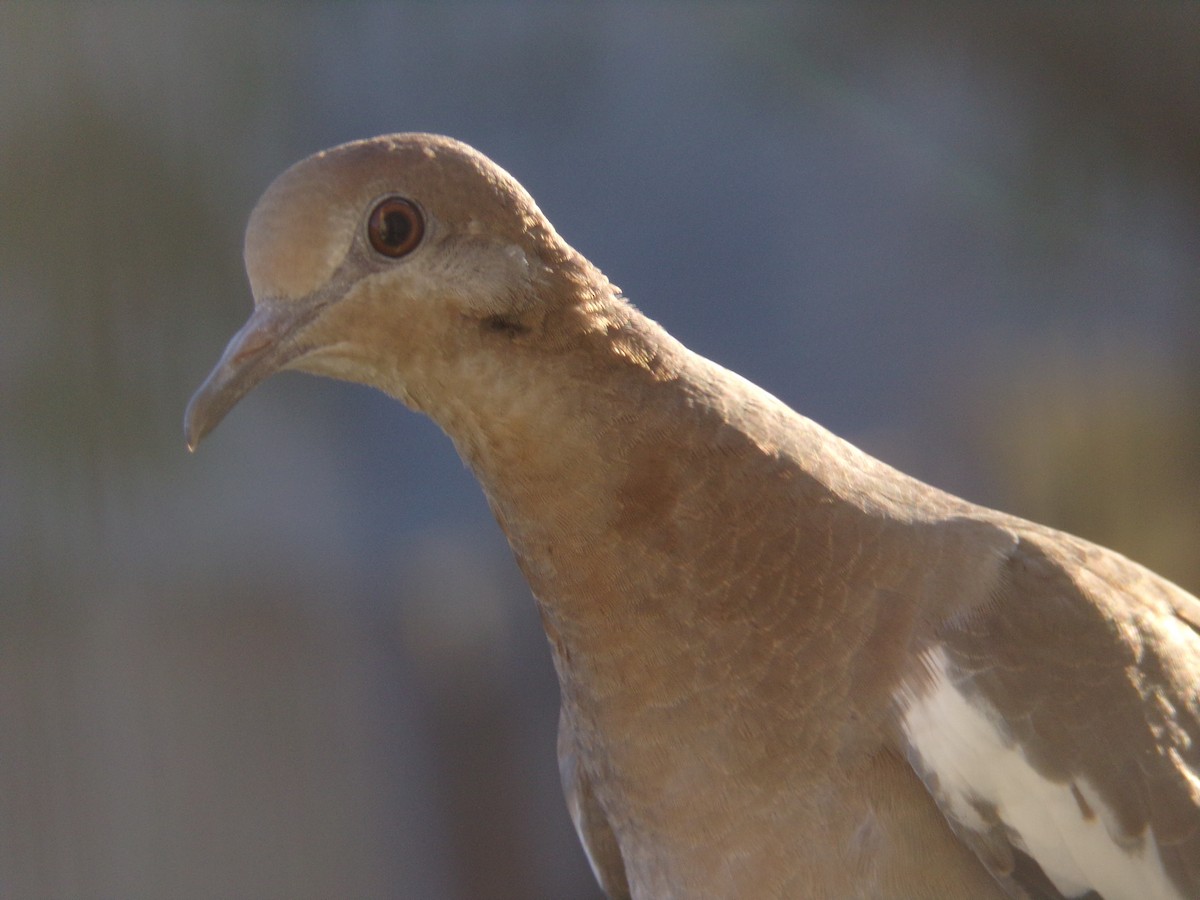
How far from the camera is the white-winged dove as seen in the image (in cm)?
88

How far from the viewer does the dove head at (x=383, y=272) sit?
85 centimetres

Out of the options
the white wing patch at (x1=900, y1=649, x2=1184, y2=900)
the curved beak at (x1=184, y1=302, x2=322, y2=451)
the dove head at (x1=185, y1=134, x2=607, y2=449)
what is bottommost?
the white wing patch at (x1=900, y1=649, x2=1184, y2=900)

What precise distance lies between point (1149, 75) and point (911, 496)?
2888 mm

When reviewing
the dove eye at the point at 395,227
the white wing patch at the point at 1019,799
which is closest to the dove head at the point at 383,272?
the dove eye at the point at 395,227

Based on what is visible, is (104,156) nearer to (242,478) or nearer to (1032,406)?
(242,478)

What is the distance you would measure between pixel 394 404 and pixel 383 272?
222 centimetres

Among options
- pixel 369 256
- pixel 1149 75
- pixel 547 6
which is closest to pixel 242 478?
pixel 547 6

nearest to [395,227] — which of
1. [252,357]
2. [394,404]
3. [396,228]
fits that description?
[396,228]

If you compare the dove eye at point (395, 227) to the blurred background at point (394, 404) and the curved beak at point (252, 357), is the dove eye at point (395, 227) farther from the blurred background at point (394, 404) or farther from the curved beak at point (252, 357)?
the blurred background at point (394, 404)

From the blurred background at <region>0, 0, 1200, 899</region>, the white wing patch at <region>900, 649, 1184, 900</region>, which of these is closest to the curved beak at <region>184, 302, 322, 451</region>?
the white wing patch at <region>900, 649, 1184, 900</region>

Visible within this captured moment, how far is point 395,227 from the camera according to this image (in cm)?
86

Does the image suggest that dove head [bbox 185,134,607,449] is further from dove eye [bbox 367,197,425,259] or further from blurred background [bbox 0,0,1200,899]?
blurred background [bbox 0,0,1200,899]

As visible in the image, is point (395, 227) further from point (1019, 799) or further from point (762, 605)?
point (1019, 799)

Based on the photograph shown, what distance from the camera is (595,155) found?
10.6ft
